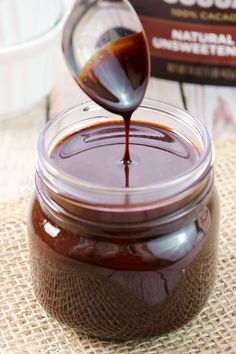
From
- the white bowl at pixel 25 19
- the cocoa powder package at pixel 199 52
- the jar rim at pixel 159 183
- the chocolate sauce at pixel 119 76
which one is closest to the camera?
the jar rim at pixel 159 183

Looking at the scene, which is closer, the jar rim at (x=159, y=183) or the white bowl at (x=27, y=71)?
the jar rim at (x=159, y=183)

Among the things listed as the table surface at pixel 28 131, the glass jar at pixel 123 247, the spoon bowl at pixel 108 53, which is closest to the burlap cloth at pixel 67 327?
the glass jar at pixel 123 247

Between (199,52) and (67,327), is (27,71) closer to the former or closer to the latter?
(199,52)

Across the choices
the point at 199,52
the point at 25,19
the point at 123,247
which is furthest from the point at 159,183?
the point at 199,52

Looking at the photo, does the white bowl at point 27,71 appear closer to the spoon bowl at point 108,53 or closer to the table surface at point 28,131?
the table surface at point 28,131

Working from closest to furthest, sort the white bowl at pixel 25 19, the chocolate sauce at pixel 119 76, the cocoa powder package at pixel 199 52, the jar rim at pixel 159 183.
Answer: the jar rim at pixel 159 183
the chocolate sauce at pixel 119 76
the white bowl at pixel 25 19
the cocoa powder package at pixel 199 52

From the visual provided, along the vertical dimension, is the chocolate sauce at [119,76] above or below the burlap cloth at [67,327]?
above

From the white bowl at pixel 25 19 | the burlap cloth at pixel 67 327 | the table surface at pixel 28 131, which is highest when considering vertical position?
the white bowl at pixel 25 19

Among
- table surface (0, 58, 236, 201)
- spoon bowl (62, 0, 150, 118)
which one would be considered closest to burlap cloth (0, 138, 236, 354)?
table surface (0, 58, 236, 201)
